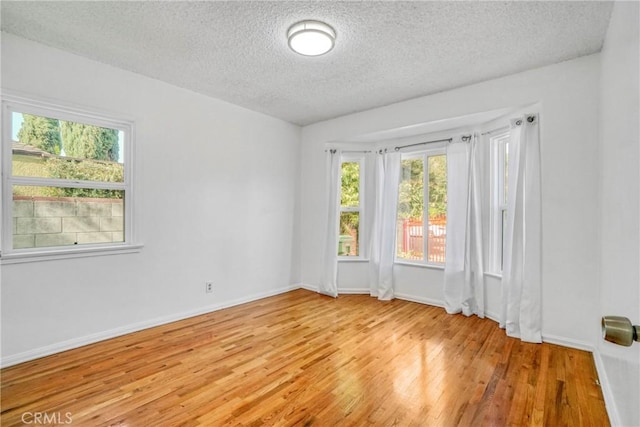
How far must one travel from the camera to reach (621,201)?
5.89ft

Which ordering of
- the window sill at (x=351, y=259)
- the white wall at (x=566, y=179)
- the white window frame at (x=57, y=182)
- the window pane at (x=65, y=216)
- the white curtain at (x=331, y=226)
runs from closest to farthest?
the white window frame at (x=57, y=182)
the window pane at (x=65, y=216)
the white wall at (x=566, y=179)
the white curtain at (x=331, y=226)
the window sill at (x=351, y=259)

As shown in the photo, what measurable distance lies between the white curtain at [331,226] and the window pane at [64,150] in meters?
2.72

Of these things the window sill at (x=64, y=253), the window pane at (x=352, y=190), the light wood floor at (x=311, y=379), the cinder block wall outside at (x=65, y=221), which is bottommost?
the light wood floor at (x=311, y=379)

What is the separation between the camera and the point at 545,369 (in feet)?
8.05

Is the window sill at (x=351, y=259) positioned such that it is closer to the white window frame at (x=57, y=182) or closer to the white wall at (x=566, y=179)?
the white wall at (x=566, y=179)

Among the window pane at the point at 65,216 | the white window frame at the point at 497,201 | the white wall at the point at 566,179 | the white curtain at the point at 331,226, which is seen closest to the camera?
the window pane at the point at 65,216

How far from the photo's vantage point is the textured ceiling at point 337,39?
85.4 inches

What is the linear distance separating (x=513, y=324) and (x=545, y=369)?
68 centimetres

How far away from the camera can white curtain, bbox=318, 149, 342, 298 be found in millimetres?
4668

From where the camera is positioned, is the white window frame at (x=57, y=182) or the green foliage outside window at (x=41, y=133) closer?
the white window frame at (x=57, y=182)

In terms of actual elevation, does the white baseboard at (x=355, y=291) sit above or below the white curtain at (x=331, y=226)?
below

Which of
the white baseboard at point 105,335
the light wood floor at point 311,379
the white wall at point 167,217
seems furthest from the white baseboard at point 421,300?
the white baseboard at point 105,335

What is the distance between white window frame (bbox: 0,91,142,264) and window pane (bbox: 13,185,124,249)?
0.14ft

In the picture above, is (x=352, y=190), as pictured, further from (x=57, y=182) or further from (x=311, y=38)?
(x=57, y=182)
